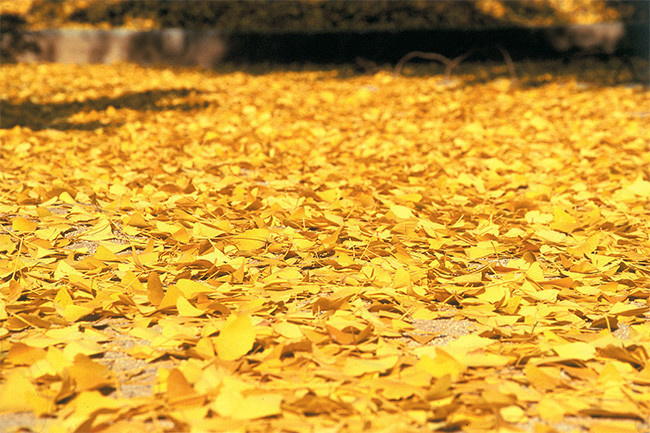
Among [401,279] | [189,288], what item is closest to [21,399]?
[189,288]

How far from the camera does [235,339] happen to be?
1463 millimetres

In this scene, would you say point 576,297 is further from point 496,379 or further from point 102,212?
point 102,212

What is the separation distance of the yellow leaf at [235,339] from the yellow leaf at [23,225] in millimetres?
1107

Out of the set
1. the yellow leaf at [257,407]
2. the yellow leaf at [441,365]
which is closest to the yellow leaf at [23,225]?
the yellow leaf at [257,407]

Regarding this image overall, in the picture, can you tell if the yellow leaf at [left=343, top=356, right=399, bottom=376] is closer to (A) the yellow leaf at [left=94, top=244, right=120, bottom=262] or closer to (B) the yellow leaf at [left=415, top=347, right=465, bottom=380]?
(B) the yellow leaf at [left=415, top=347, right=465, bottom=380]

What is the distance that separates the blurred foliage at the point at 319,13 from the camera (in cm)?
1061

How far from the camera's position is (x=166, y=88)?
677 cm

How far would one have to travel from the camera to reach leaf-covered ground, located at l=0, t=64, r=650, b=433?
1.29 metres

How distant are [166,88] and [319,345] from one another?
563 centimetres

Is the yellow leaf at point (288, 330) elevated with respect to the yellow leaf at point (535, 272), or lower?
lower

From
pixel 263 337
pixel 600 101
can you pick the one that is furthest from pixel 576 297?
pixel 600 101

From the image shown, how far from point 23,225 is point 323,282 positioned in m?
1.04

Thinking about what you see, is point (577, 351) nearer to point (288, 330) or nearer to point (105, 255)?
point (288, 330)

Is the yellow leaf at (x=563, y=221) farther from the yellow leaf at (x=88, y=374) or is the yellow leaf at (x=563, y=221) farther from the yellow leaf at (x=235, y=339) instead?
the yellow leaf at (x=88, y=374)
